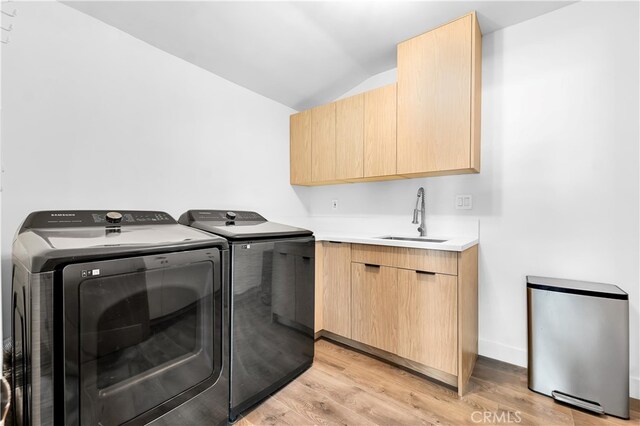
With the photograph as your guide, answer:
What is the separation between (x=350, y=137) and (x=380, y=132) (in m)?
0.30

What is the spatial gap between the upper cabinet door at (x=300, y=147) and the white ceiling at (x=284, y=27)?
458 millimetres

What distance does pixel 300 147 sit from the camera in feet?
9.22

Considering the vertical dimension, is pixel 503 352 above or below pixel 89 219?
below

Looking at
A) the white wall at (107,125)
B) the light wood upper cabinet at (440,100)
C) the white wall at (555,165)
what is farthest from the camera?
the light wood upper cabinet at (440,100)

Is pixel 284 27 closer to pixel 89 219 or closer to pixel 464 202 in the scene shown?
pixel 89 219

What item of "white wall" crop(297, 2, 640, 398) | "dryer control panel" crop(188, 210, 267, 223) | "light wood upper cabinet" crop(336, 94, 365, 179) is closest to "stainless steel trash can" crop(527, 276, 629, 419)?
"white wall" crop(297, 2, 640, 398)

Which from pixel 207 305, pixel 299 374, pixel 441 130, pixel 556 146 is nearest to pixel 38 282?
pixel 207 305

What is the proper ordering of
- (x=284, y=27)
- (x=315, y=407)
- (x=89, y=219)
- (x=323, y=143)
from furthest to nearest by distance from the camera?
(x=323, y=143), (x=284, y=27), (x=315, y=407), (x=89, y=219)

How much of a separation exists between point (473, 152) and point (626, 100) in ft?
2.78

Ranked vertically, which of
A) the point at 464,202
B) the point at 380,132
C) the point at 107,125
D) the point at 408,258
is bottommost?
the point at 408,258

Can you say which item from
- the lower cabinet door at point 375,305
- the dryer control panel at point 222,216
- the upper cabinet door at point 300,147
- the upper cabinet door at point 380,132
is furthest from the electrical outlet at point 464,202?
the dryer control panel at point 222,216

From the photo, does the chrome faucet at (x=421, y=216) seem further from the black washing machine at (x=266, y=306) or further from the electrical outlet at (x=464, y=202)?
the black washing machine at (x=266, y=306)

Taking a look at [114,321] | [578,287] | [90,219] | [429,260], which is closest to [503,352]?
[578,287]

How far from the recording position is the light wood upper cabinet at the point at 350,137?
236 centimetres
